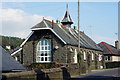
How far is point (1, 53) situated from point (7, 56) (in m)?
0.74

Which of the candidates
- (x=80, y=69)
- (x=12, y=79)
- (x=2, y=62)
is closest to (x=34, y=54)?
(x=80, y=69)

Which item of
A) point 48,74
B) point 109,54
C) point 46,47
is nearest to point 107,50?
point 109,54

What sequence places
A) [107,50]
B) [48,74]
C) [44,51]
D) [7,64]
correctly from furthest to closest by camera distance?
[107,50] → [44,51] → [48,74] → [7,64]

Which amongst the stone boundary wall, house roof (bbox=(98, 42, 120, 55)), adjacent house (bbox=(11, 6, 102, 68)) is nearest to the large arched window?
adjacent house (bbox=(11, 6, 102, 68))

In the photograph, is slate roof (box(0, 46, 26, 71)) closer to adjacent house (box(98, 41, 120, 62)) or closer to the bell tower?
the bell tower

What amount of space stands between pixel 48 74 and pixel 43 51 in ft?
61.4

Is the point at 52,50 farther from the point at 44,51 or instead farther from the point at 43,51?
the point at 43,51

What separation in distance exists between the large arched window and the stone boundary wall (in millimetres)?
8922

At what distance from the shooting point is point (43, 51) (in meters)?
39.4

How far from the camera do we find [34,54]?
39844mm

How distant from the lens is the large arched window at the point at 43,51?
3934 centimetres

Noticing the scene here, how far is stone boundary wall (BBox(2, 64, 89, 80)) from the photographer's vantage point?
49.8ft

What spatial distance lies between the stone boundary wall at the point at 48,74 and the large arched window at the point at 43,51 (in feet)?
29.3

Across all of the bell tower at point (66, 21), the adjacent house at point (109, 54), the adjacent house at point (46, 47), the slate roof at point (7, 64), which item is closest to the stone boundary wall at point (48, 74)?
the slate roof at point (7, 64)
